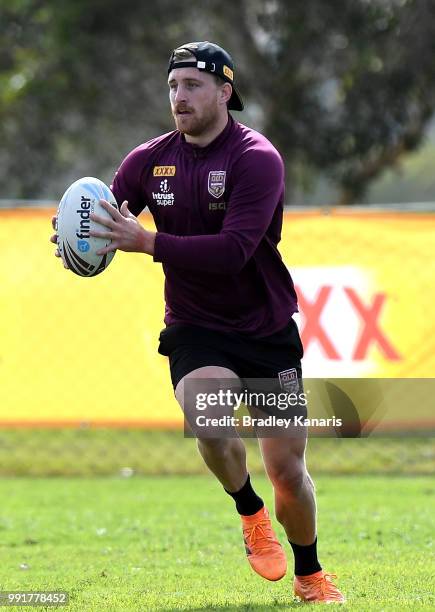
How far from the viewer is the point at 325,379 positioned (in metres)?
10.2

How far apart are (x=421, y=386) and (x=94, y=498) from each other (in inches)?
113

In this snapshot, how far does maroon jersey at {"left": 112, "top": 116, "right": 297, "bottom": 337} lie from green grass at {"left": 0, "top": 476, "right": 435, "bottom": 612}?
136 centimetres

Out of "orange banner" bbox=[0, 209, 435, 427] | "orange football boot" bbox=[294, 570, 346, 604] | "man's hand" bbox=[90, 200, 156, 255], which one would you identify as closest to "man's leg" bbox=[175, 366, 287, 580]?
"orange football boot" bbox=[294, 570, 346, 604]

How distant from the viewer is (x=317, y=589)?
19.0 feet

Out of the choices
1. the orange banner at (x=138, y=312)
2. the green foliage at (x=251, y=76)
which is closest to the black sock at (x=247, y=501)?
the orange banner at (x=138, y=312)

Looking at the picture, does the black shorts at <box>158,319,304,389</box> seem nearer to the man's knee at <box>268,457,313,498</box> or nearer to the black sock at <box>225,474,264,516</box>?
the man's knee at <box>268,457,313,498</box>

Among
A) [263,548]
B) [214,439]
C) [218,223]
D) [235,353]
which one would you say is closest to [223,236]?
[218,223]

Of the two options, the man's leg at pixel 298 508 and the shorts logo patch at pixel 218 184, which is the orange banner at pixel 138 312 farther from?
the shorts logo patch at pixel 218 184

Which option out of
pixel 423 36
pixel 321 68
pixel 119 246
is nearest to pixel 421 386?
pixel 119 246

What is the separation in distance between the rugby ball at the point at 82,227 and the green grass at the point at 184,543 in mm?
1568

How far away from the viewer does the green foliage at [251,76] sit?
20188mm

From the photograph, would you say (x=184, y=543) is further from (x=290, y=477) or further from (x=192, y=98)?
(x=192, y=98)

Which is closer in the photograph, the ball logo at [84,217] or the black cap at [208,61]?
the ball logo at [84,217]

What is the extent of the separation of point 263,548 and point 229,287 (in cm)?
126
